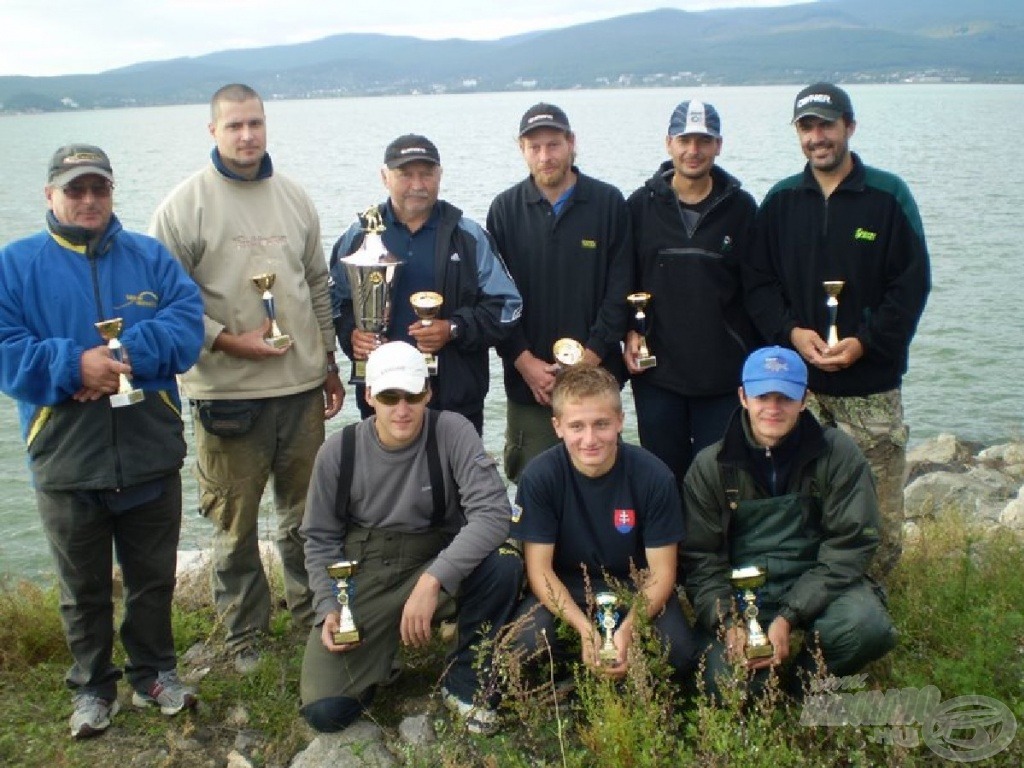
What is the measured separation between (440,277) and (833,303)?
202cm

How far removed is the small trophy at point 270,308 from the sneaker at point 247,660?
1.61 m

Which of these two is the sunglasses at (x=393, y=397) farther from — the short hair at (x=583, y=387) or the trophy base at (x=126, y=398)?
the trophy base at (x=126, y=398)

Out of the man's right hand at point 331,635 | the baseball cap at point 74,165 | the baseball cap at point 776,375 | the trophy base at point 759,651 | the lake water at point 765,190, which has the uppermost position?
the baseball cap at point 74,165

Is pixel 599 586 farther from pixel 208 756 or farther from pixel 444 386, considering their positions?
pixel 208 756

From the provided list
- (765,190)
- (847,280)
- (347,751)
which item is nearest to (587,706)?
(347,751)

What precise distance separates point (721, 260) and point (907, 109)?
80629mm

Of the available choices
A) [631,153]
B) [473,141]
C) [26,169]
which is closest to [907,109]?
[473,141]

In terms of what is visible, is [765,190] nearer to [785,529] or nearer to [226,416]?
[785,529]

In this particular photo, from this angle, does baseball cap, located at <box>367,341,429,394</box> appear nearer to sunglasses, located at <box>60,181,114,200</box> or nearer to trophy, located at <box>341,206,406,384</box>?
trophy, located at <box>341,206,406,384</box>

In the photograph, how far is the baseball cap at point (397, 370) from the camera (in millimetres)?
4816

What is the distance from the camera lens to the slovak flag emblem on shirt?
485 cm

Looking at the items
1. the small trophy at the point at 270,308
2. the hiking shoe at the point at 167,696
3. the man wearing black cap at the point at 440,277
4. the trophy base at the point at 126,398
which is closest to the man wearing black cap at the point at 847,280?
the man wearing black cap at the point at 440,277

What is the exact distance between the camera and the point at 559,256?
5793mm

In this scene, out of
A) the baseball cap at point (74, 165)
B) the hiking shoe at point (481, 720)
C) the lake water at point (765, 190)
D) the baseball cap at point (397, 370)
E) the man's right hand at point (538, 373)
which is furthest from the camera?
the lake water at point (765, 190)
